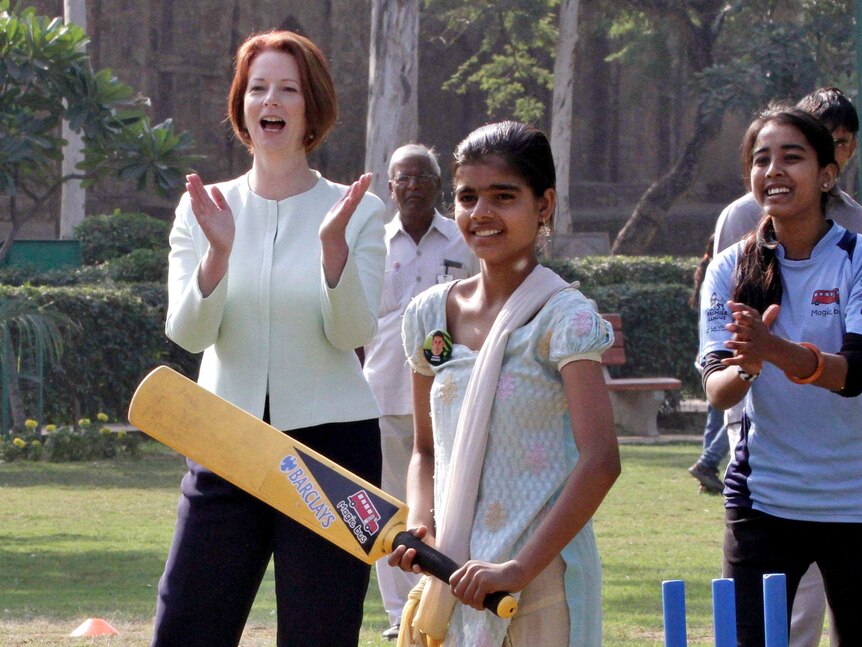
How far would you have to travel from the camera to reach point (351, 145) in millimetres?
36969

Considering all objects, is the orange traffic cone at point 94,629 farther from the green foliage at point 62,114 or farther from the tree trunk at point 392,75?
the tree trunk at point 392,75

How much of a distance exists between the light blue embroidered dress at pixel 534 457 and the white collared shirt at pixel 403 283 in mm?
3539

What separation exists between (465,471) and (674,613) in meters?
0.50

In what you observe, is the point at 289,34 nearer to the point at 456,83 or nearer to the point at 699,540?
the point at 699,540

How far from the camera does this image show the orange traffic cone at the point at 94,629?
20.5 feet

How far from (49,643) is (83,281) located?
11330mm

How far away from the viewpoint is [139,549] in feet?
28.6

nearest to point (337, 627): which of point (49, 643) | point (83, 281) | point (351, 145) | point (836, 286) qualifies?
point (836, 286)

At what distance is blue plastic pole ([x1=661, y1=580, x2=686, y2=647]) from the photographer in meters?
2.91

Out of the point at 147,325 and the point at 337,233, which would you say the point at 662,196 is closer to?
the point at 147,325

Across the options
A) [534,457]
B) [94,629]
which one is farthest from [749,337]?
[94,629]

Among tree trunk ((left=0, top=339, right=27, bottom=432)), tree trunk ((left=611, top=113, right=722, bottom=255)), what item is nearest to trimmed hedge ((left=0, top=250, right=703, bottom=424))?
tree trunk ((left=0, top=339, right=27, bottom=432))

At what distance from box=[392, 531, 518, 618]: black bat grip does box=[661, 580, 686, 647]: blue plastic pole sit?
0.99ft

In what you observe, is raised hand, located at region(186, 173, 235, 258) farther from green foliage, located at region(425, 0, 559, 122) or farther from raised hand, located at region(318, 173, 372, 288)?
green foliage, located at region(425, 0, 559, 122)
